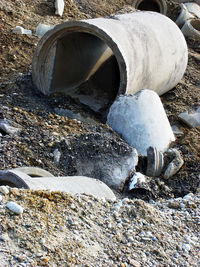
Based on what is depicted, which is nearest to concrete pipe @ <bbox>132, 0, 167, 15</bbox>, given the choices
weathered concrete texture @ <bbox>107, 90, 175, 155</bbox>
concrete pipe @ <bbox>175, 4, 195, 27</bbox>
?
concrete pipe @ <bbox>175, 4, 195, 27</bbox>

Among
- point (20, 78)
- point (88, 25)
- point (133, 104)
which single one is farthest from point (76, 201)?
point (20, 78)

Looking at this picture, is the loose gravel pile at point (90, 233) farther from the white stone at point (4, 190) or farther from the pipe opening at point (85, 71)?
the pipe opening at point (85, 71)

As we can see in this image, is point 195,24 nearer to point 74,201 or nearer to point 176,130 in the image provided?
point 176,130

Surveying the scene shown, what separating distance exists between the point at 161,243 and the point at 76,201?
0.64 metres

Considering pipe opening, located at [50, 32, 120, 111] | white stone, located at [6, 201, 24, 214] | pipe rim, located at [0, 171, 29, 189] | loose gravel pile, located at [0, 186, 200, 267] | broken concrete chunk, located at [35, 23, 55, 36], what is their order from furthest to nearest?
broken concrete chunk, located at [35, 23, 55, 36] < pipe opening, located at [50, 32, 120, 111] < pipe rim, located at [0, 171, 29, 189] < white stone, located at [6, 201, 24, 214] < loose gravel pile, located at [0, 186, 200, 267]

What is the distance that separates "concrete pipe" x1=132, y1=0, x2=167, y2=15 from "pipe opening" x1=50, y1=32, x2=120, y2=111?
429 cm

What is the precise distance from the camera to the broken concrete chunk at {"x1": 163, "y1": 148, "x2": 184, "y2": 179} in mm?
4703

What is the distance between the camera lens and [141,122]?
507 centimetres

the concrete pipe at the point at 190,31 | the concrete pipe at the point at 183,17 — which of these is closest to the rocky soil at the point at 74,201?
the concrete pipe at the point at 190,31

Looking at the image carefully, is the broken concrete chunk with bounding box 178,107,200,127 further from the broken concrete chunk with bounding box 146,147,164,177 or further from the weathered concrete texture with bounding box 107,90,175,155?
the broken concrete chunk with bounding box 146,147,164,177

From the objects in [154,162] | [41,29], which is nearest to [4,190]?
[154,162]

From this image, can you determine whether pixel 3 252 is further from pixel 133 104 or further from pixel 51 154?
pixel 133 104

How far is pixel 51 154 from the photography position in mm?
4383

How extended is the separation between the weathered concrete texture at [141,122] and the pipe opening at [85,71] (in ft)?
3.60
